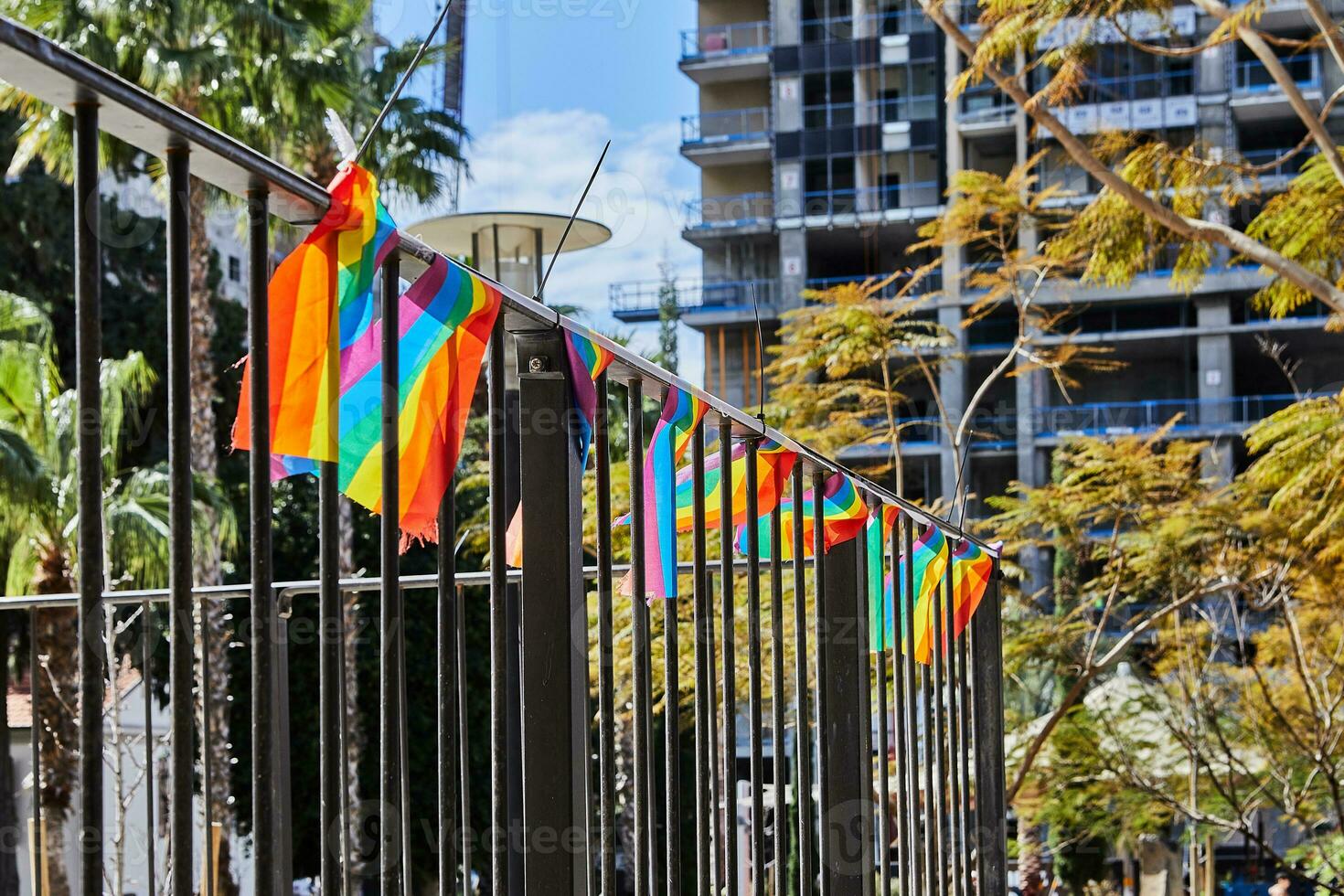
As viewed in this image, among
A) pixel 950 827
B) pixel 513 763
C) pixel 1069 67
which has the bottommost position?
pixel 950 827

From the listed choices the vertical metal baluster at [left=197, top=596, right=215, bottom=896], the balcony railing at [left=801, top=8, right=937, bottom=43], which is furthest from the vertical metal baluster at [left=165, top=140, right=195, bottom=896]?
the balcony railing at [left=801, top=8, right=937, bottom=43]

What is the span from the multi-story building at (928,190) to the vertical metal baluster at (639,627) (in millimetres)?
25909

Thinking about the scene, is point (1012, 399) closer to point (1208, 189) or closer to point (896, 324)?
point (896, 324)

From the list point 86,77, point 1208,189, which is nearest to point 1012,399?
point 1208,189

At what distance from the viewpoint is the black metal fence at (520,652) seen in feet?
2.68

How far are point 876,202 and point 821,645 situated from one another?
95.4ft

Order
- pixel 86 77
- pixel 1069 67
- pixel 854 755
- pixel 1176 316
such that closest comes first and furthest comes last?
pixel 86 77 < pixel 854 755 < pixel 1069 67 < pixel 1176 316

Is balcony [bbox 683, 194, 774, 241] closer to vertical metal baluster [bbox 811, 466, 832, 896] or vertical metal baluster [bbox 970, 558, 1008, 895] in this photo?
vertical metal baluster [bbox 970, 558, 1008, 895]

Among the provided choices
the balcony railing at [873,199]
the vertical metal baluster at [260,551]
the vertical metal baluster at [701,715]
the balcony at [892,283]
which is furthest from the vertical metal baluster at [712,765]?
the balcony railing at [873,199]

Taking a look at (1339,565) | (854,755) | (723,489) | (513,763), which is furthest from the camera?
(1339,565)

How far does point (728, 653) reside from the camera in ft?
5.45

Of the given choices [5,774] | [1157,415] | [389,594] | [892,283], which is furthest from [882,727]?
[1157,415]

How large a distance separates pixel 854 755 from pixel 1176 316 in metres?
28.2

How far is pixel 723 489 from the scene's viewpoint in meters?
1.65
